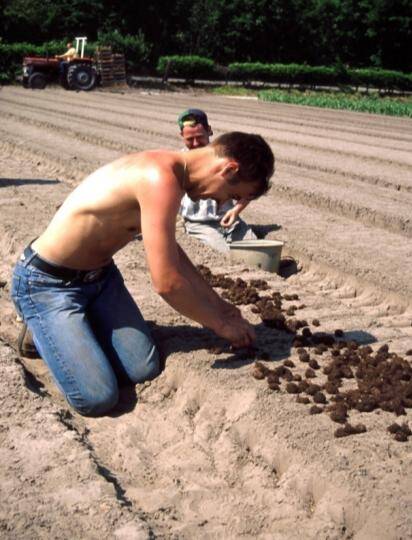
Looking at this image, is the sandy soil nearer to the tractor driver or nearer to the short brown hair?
the short brown hair

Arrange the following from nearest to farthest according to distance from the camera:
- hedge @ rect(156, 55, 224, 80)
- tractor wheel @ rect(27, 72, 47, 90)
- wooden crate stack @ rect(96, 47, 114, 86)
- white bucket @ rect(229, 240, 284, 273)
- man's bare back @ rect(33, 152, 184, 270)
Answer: man's bare back @ rect(33, 152, 184, 270)
white bucket @ rect(229, 240, 284, 273)
tractor wheel @ rect(27, 72, 47, 90)
wooden crate stack @ rect(96, 47, 114, 86)
hedge @ rect(156, 55, 224, 80)

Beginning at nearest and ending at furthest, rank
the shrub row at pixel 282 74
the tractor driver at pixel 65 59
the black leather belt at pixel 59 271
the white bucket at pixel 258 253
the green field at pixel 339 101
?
the black leather belt at pixel 59 271 → the white bucket at pixel 258 253 → the green field at pixel 339 101 → the tractor driver at pixel 65 59 → the shrub row at pixel 282 74

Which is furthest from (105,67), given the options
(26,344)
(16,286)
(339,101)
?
(16,286)

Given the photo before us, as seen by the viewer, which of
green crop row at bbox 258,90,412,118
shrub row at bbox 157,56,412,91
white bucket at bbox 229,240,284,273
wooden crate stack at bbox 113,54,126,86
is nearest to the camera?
white bucket at bbox 229,240,284,273

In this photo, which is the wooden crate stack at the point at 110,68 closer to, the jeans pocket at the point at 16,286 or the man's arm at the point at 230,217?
the man's arm at the point at 230,217

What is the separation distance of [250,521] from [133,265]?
3.59 meters

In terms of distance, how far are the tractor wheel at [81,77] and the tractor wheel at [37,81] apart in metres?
0.94

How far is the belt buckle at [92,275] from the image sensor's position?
183 inches

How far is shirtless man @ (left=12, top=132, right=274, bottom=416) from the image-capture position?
4.07m

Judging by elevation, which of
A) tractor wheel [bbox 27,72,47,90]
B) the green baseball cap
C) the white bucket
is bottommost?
tractor wheel [bbox 27,72,47,90]

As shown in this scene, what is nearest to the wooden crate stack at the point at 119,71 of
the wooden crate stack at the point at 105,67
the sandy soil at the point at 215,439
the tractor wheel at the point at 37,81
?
the wooden crate stack at the point at 105,67

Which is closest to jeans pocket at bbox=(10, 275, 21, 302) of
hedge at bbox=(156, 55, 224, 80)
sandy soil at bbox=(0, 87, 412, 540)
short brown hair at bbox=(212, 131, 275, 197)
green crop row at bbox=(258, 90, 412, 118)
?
sandy soil at bbox=(0, 87, 412, 540)

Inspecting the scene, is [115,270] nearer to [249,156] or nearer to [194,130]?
[249,156]

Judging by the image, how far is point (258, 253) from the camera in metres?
7.04
